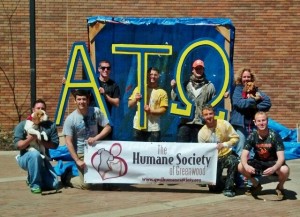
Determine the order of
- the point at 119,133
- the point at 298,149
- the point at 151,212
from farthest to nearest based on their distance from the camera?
1. the point at 298,149
2. the point at 119,133
3. the point at 151,212

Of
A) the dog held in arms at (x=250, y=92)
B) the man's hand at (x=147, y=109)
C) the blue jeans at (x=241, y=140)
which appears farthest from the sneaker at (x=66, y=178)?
the dog held in arms at (x=250, y=92)

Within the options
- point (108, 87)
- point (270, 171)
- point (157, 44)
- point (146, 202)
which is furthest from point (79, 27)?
point (270, 171)

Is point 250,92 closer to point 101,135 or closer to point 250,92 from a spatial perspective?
point 250,92

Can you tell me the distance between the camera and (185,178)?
26.2 feet

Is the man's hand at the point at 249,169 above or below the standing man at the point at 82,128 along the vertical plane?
below

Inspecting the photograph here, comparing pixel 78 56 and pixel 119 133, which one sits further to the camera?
pixel 119 133

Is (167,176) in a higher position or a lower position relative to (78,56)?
lower

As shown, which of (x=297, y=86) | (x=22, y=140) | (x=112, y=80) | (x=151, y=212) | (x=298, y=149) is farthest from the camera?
(x=297, y=86)

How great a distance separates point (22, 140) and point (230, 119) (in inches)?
120

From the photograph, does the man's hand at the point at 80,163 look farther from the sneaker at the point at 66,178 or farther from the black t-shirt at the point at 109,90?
the black t-shirt at the point at 109,90

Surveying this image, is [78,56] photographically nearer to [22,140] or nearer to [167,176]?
[22,140]

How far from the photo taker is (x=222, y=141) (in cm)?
792

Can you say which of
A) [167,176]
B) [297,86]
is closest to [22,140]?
[167,176]

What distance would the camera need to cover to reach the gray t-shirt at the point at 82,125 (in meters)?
8.05
